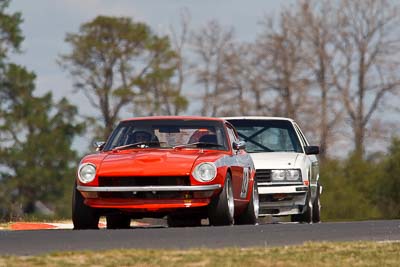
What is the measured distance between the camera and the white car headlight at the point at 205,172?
16953 mm

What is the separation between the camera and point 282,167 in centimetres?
2216

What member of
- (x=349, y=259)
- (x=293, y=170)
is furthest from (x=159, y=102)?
(x=349, y=259)

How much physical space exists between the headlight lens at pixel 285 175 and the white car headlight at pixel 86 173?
5.59 meters

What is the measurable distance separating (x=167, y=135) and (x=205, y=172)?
168 cm

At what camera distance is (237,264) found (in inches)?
448

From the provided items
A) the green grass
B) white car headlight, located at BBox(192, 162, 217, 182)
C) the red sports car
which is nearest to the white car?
the red sports car

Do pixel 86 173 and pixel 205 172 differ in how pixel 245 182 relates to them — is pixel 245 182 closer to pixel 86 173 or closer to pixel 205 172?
pixel 205 172

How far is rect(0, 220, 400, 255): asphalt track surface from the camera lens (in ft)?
43.6

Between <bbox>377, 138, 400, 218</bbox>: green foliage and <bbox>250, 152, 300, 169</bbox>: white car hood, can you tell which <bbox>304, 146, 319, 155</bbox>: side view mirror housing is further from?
<bbox>377, 138, 400, 218</bbox>: green foliage

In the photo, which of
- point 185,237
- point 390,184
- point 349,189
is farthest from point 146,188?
point 390,184

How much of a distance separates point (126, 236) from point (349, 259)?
346 centimetres

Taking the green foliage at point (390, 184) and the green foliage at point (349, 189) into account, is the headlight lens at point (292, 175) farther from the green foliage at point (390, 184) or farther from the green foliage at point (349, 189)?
the green foliage at point (390, 184)

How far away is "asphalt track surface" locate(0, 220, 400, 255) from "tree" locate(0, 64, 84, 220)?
45.9 m

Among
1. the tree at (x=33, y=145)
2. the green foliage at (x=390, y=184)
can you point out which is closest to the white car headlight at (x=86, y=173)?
the green foliage at (x=390, y=184)
